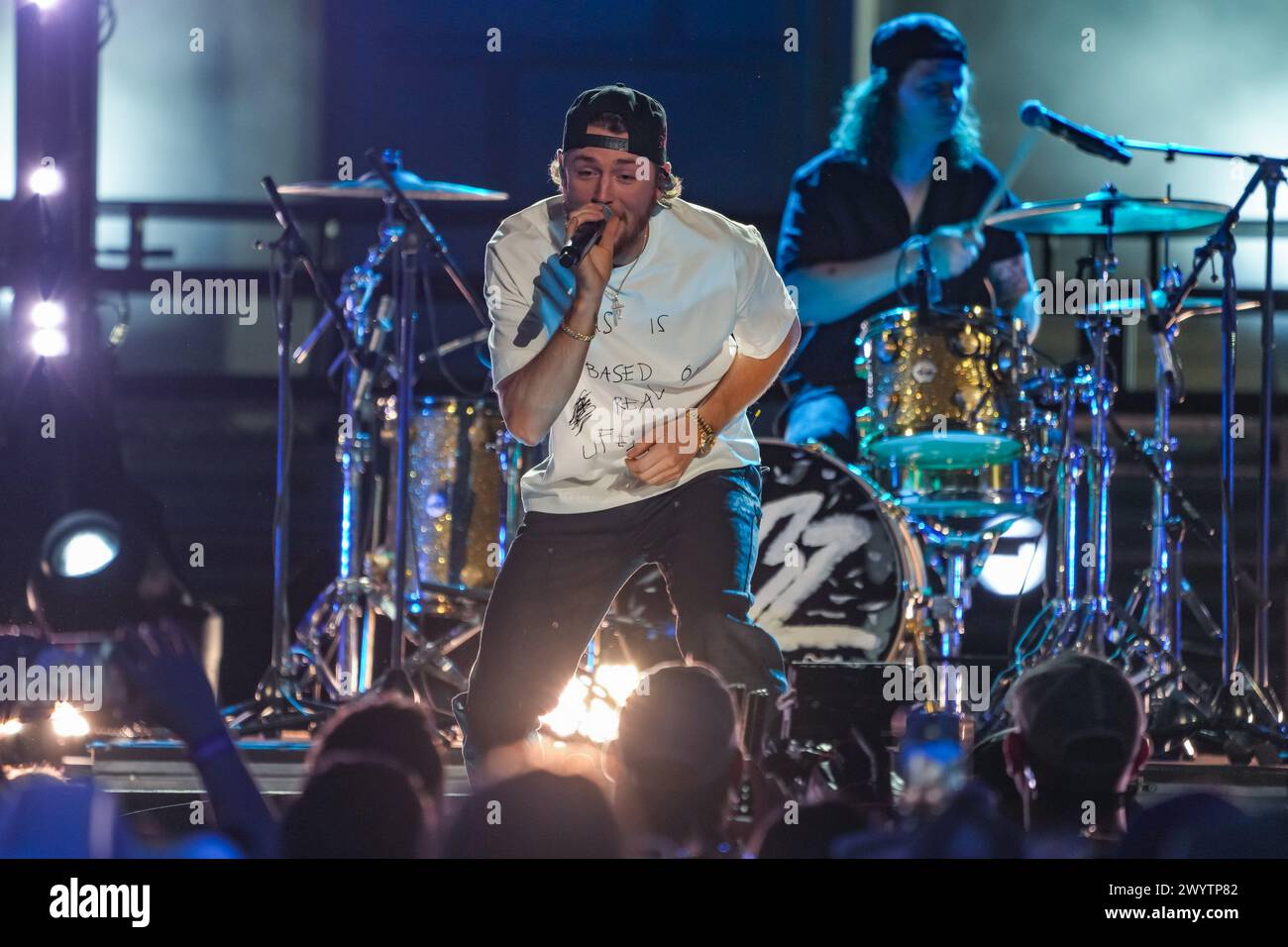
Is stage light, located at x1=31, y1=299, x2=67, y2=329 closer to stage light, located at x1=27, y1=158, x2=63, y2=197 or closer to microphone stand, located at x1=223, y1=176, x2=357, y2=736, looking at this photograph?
stage light, located at x1=27, y1=158, x2=63, y2=197

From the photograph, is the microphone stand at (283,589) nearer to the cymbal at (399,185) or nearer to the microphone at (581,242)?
the cymbal at (399,185)

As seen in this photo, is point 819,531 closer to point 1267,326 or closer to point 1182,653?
point 1267,326

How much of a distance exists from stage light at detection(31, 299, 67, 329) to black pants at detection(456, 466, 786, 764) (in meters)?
2.83

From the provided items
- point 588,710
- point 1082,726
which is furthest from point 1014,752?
point 588,710

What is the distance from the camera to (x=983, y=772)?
8.55 feet

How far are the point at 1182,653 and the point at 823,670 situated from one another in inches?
140

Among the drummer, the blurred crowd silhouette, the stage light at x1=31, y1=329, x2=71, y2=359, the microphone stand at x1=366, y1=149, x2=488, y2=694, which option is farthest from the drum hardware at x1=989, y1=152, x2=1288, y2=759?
the stage light at x1=31, y1=329, x2=71, y2=359


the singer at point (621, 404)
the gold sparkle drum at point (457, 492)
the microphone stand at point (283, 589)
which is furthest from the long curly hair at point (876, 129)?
the singer at point (621, 404)

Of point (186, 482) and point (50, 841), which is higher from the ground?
point (186, 482)

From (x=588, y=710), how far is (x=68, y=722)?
1.64 m

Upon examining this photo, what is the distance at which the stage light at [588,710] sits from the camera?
511cm

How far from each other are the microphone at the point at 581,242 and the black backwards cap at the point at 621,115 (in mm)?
168
